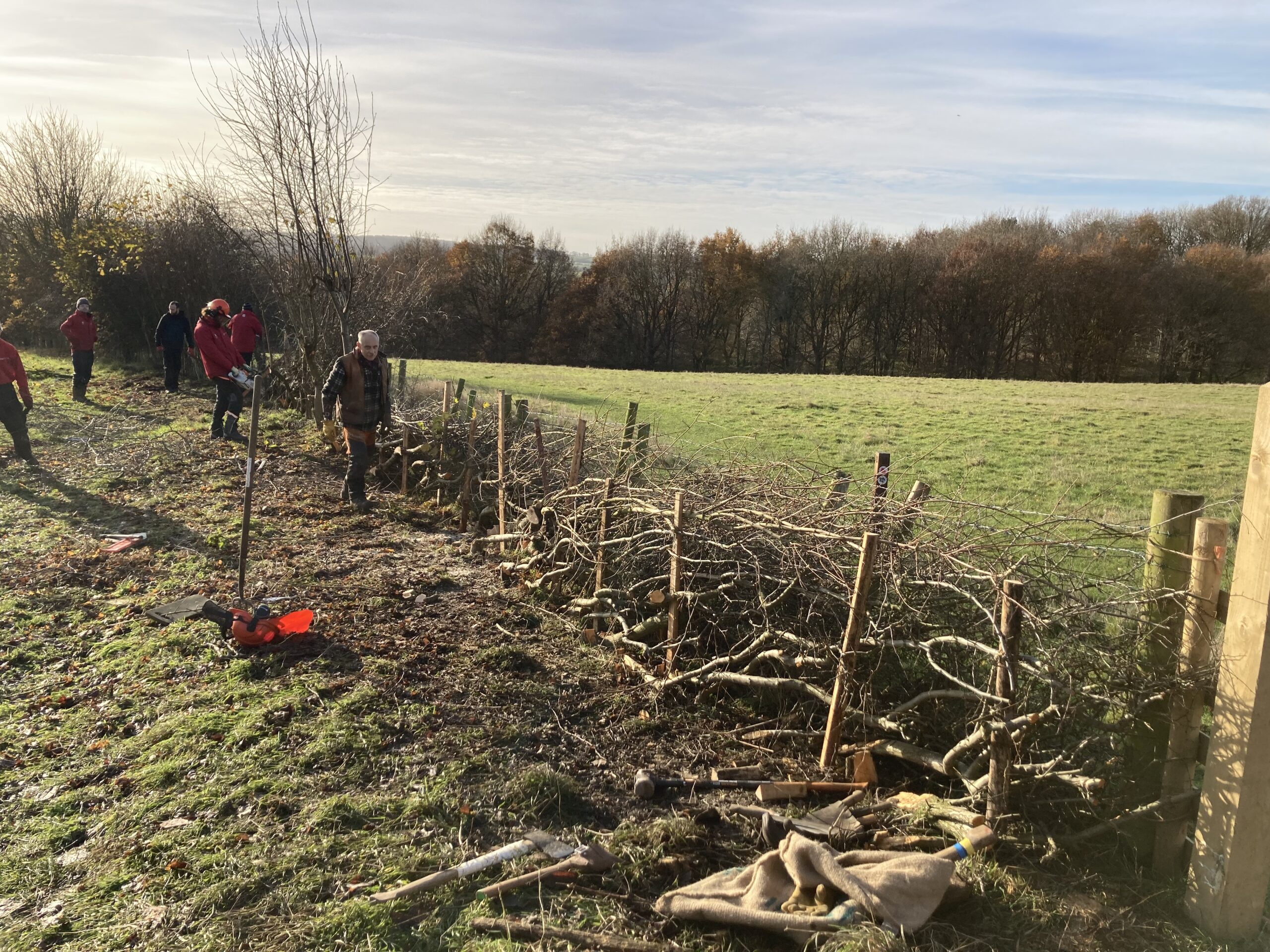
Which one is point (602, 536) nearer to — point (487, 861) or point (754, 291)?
point (487, 861)

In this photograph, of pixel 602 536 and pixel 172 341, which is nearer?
pixel 602 536

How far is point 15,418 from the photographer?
10414mm

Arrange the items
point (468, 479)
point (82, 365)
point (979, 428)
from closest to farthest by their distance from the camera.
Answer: point (468, 479), point (82, 365), point (979, 428)

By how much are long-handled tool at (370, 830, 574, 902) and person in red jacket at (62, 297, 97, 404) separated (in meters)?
15.6

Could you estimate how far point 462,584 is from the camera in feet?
23.5

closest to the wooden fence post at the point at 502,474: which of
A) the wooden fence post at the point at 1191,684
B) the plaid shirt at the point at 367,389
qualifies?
the plaid shirt at the point at 367,389

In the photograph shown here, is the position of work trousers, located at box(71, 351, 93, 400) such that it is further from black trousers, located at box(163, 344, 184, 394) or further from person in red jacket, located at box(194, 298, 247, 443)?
person in red jacket, located at box(194, 298, 247, 443)

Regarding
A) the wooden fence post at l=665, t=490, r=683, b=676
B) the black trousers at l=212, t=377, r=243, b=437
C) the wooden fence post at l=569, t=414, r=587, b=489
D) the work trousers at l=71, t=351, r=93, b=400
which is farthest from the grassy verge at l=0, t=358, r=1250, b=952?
the work trousers at l=71, t=351, r=93, b=400

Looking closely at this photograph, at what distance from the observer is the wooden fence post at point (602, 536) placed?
20.7 feet

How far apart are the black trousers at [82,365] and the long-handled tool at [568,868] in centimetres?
1598

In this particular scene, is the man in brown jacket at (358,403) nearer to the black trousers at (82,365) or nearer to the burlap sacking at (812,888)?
the burlap sacking at (812,888)

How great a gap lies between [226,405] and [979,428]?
13.4 m

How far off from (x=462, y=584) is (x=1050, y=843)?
195 inches

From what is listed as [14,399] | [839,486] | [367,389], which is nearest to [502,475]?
[367,389]
